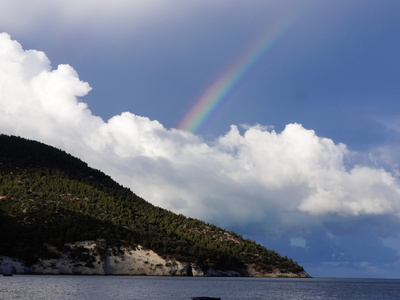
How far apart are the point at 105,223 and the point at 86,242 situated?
74.4 ft

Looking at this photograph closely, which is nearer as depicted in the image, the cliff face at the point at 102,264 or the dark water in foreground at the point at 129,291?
the dark water in foreground at the point at 129,291

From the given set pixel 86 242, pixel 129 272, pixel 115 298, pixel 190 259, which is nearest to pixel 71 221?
pixel 86 242

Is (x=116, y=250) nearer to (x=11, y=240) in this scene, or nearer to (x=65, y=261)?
(x=65, y=261)

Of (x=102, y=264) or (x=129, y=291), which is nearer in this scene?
(x=129, y=291)

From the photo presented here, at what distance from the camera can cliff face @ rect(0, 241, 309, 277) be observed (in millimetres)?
165875

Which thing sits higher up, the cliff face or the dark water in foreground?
the cliff face

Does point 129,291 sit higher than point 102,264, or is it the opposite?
point 102,264

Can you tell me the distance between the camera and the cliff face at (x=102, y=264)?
544 ft

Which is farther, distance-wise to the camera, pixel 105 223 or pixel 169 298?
pixel 105 223

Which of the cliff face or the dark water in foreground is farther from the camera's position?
the cliff face

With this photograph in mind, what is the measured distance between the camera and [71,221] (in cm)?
18662

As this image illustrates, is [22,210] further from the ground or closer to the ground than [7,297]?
further from the ground

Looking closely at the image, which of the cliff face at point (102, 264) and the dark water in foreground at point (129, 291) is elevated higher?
the cliff face at point (102, 264)

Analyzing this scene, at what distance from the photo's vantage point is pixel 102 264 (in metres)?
178
